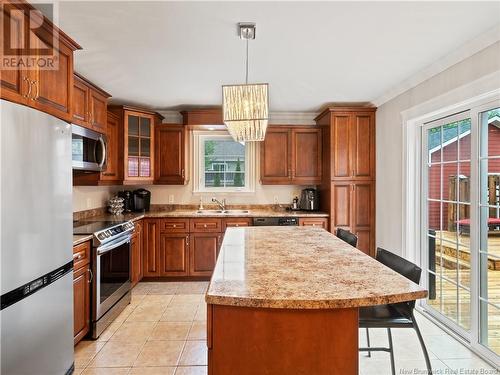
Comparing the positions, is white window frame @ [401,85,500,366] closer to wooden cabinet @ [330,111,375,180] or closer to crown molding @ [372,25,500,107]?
crown molding @ [372,25,500,107]

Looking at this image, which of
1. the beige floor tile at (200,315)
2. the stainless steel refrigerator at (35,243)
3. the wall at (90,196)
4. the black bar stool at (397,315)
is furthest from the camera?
the wall at (90,196)

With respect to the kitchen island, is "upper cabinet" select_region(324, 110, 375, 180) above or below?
above

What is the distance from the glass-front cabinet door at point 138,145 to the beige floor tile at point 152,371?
2.45 metres

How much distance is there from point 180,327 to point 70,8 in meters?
2.66

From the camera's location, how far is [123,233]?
317 cm

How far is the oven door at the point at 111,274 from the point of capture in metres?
2.66

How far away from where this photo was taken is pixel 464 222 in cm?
263

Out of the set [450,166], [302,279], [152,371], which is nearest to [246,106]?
[302,279]

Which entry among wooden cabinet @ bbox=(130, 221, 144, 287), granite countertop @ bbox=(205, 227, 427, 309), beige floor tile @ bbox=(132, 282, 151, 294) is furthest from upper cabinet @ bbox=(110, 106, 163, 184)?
granite countertop @ bbox=(205, 227, 427, 309)

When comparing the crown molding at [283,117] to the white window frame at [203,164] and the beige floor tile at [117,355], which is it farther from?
the beige floor tile at [117,355]

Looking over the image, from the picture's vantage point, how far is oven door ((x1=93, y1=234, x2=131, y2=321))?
2.66 m

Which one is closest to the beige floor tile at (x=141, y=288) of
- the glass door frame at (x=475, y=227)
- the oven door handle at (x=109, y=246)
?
the oven door handle at (x=109, y=246)

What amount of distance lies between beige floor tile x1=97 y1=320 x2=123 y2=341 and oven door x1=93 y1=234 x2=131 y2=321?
182 mm

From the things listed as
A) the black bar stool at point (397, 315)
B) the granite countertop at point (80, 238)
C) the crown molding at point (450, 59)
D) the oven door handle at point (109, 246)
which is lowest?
the black bar stool at point (397, 315)
